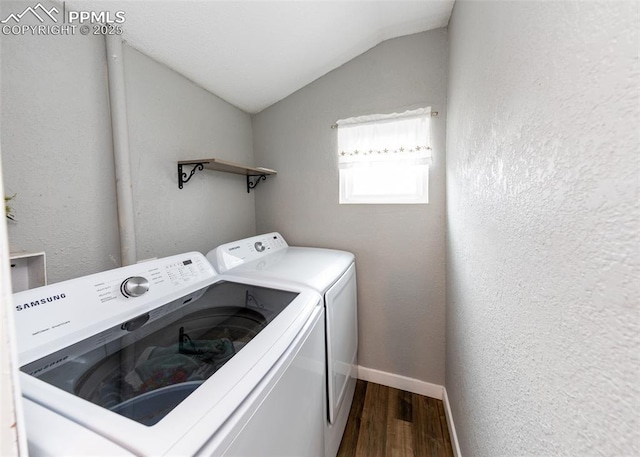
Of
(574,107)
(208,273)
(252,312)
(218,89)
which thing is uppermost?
(218,89)

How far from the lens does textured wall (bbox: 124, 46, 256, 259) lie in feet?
4.15

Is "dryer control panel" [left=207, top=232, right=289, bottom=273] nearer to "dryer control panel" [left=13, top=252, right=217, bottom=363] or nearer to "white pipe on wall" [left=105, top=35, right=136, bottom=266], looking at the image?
"dryer control panel" [left=13, top=252, right=217, bottom=363]

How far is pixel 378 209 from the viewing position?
1801 millimetres

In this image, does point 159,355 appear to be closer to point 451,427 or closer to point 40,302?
point 40,302

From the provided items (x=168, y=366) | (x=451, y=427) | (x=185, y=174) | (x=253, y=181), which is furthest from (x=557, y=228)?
(x=253, y=181)

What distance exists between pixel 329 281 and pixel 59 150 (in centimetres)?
127

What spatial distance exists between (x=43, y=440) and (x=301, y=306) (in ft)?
2.13

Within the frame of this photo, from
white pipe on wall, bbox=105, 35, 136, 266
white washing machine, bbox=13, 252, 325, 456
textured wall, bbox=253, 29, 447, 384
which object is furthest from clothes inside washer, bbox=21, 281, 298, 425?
textured wall, bbox=253, 29, 447, 384

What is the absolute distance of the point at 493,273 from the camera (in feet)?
2.58

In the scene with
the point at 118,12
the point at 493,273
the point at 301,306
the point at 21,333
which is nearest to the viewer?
the point at 21,333

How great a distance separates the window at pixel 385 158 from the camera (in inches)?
65.3

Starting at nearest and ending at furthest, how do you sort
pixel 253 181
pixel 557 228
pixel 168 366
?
pixel 557 228
pixel 168 366
pixel 253 181

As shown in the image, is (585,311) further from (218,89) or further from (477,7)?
(218,89)

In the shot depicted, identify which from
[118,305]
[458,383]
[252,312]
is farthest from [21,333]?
[458,383]
